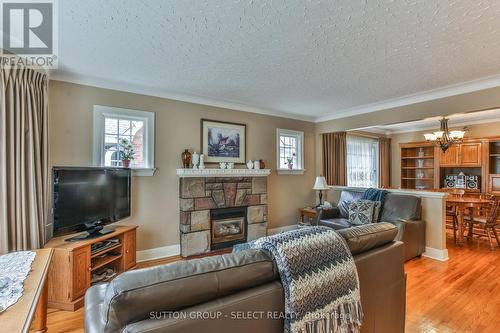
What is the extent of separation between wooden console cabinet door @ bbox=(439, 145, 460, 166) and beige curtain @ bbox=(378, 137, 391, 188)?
1.28 metres

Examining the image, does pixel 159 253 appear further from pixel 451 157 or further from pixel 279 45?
pixel 451 157

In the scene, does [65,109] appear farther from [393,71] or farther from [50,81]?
[393,71]

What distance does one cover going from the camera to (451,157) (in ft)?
19.0

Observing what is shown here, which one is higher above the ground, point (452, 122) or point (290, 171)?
point (452, 122)

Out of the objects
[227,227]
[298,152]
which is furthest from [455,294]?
[298,152]

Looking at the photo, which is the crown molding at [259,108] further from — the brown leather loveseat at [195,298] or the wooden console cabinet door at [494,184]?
the wooden console cabinet door at [494,184]

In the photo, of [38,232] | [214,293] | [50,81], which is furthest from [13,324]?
[50,81]

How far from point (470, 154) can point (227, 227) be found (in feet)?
18.1

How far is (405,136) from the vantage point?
6.86 meters

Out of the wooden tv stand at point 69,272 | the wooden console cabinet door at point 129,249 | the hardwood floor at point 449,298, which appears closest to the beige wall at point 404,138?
the hardwood floor at point 449,298

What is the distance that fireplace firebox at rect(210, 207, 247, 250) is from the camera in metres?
4.07

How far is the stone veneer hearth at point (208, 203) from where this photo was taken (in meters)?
3.80

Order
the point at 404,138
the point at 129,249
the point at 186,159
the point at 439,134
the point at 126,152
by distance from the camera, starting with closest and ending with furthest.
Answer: the point at 129,249 → the point at 126,152 → the point at 186,159 → the point at 439,134 → the point at 404,138

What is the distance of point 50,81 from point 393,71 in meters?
4.07
